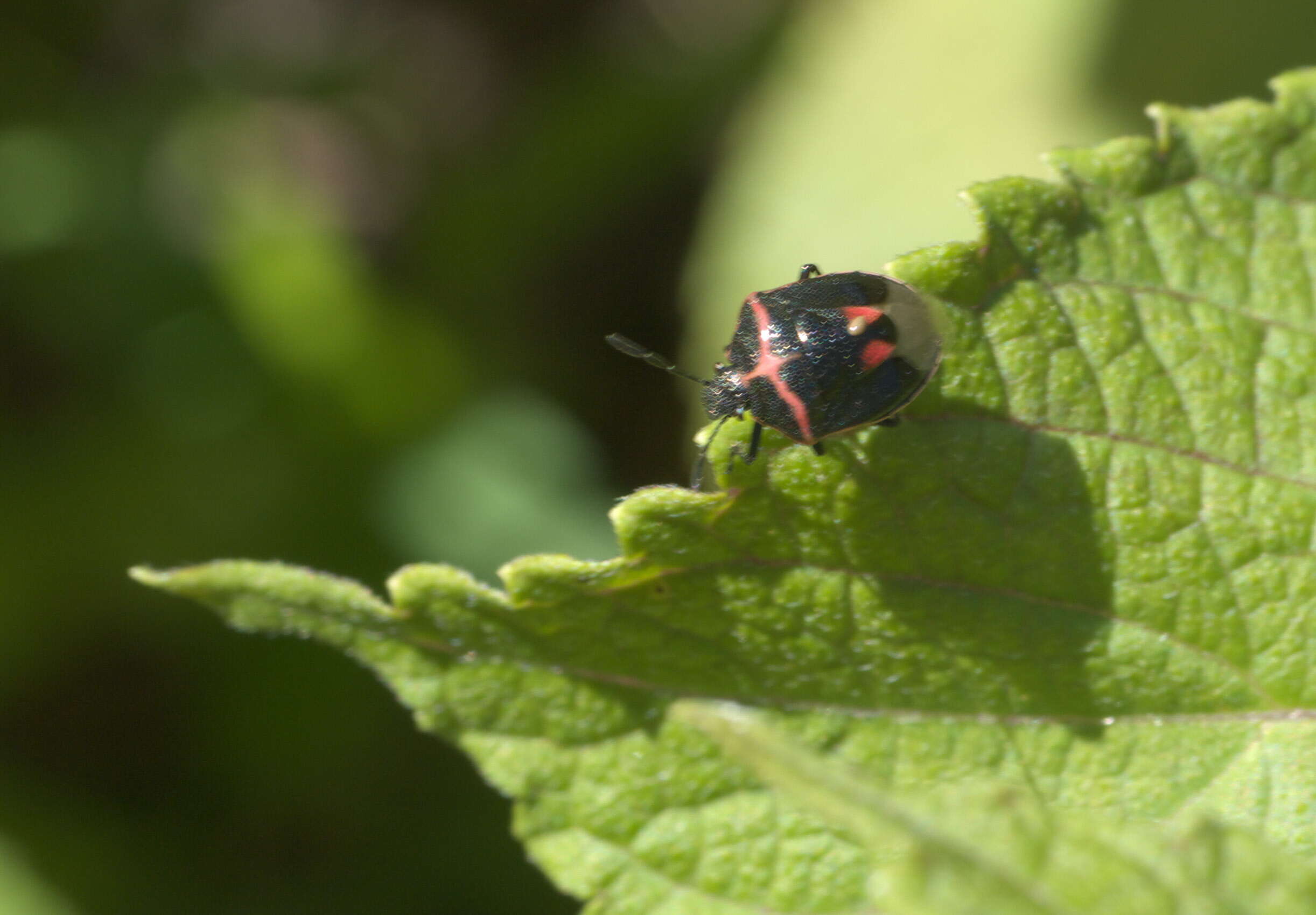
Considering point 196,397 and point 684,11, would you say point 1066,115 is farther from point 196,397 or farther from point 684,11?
point 196,397

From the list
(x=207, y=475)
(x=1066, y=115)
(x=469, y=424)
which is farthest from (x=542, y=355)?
(x=1066, y=115)

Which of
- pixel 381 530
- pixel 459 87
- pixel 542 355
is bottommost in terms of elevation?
pixel 381 530

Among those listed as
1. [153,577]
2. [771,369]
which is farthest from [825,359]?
[153,577]

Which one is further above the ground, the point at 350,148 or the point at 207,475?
the point at 350,148

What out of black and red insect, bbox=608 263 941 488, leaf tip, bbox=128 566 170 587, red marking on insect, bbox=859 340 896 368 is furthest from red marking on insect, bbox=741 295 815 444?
leaf tip, bbox=128 566 170 587

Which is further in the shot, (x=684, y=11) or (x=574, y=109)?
(x=684, y=11)

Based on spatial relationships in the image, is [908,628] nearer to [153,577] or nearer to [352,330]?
[153,577]
